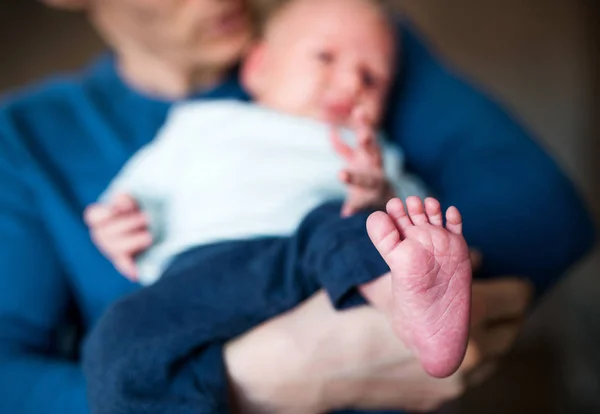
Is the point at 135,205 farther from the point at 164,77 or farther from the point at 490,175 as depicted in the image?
the point at 490,175

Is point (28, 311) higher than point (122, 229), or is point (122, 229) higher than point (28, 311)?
point (122, 229)

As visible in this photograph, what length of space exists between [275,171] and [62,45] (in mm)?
1311

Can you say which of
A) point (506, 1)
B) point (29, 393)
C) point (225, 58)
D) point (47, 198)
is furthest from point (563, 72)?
point (29, 393)

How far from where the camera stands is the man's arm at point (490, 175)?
3.48 feet

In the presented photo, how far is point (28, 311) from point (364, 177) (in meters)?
0.54

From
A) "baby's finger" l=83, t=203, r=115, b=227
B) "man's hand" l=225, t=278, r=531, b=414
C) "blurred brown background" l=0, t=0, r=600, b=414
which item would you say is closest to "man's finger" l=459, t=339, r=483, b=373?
"man's hand" l=225, t=278, r=531, b=414

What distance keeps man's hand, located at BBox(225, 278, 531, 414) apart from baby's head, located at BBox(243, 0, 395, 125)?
1.10ft

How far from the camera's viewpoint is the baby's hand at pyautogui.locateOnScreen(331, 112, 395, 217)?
789mm

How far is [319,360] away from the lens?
2.65 ft

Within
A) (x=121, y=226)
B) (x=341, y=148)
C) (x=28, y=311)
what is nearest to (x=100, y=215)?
(x=121, y=226)

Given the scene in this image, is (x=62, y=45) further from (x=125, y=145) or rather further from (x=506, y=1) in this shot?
(x=506, y=1)

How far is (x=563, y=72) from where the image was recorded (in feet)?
7.84

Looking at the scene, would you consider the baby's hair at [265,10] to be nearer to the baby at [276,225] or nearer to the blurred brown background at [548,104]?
the baby at [276,225]

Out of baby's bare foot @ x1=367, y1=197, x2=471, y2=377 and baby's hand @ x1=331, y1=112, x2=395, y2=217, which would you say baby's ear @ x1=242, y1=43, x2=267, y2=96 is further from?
baby's bare foot @ x1=367, y1=197, x2=471, y2=377
